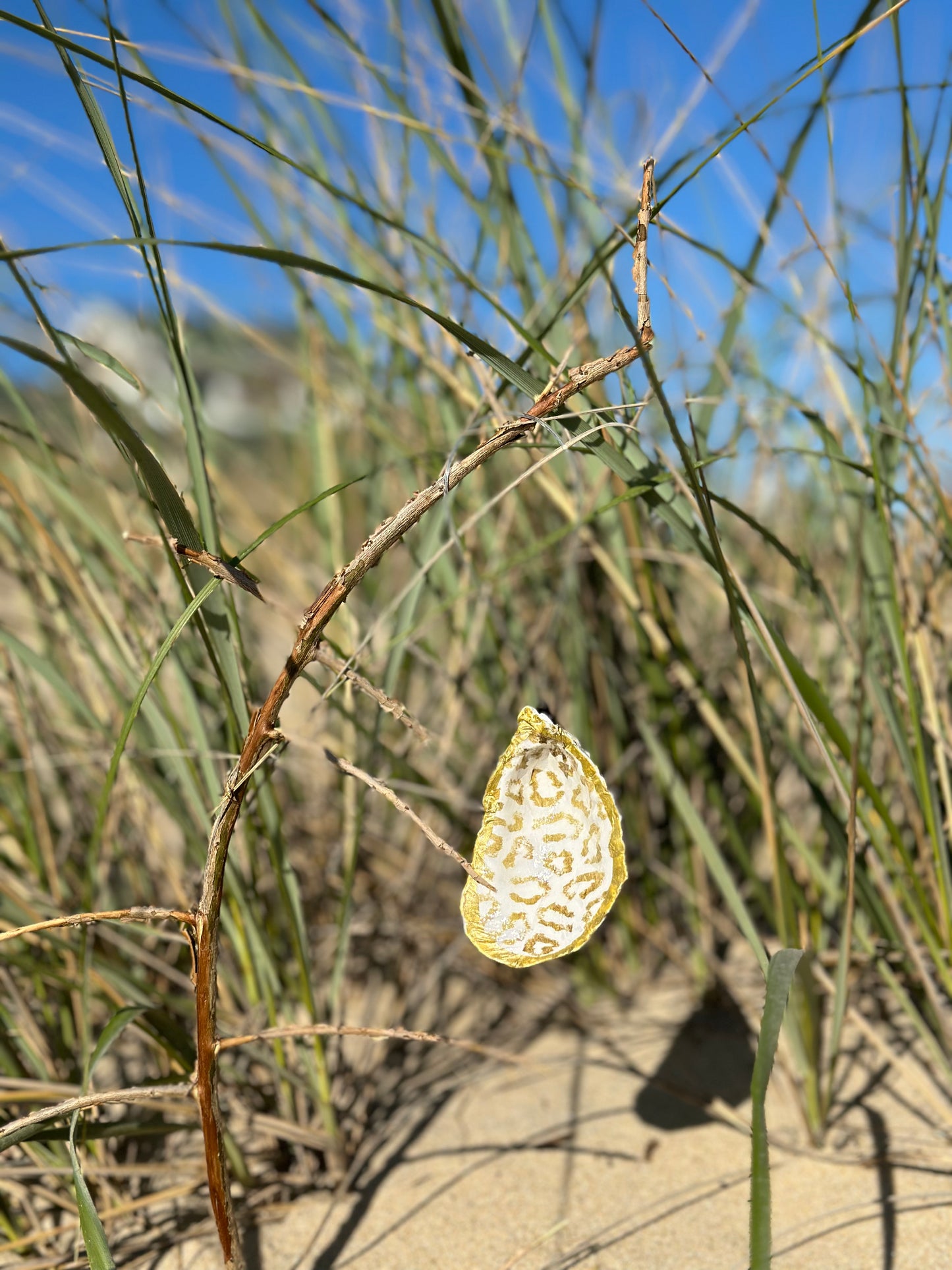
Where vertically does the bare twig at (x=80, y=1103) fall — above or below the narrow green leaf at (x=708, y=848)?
below

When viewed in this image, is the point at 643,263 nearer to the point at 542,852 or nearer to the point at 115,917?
the point at 542,852

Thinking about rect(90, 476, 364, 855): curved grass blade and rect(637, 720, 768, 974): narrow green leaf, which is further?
rect(637, 720, 768, 974): narrow green leaf

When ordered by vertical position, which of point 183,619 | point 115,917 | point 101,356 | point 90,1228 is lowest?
point 90,1228

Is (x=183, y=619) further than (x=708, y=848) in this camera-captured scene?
No

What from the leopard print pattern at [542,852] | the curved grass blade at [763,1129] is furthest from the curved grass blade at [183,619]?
the curved grass blade at [763,1129]

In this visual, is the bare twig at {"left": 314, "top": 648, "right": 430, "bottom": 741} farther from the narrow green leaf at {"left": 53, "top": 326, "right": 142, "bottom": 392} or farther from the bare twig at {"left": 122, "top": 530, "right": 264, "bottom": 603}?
the narrow green leaf at {"left": 53, "top": 326, "right": 142, "bottom": 392}

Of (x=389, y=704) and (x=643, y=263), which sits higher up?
(x=643, y=263)

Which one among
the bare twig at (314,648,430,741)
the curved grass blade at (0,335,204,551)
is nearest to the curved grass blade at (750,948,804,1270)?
the bare twig at (314,648,430,741)

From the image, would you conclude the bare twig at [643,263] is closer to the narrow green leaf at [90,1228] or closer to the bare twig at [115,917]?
the bare twig at [115,917]

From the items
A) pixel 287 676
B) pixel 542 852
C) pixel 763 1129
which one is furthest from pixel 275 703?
pixel 763 1129
